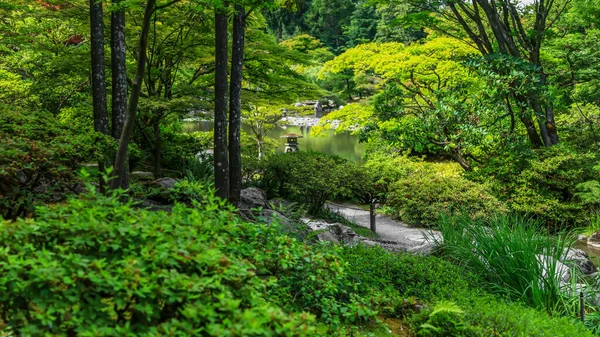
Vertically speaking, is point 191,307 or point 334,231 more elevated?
point 191,307

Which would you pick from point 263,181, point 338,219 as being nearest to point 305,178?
point 338,219

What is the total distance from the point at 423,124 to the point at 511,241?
253 inches

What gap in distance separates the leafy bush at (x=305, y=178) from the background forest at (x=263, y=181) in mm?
57

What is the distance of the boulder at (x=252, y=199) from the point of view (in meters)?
8.69

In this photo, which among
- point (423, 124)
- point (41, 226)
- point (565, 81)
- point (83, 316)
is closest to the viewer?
point (83, 316)

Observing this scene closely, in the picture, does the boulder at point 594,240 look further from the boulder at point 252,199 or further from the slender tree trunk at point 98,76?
the slender tree trunk at point 98,76

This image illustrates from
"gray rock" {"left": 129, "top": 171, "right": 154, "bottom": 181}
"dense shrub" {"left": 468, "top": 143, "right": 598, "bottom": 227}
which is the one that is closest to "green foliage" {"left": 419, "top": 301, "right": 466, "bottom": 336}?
"gray rock" {"left": 129, "top": 171, "right": 154, "bottom": 181}

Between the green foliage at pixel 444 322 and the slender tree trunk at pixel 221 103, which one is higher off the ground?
the slender tree trunk at pixel 221 103

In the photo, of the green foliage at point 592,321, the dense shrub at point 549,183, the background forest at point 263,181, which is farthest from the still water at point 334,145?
the green foliage at point 592,321

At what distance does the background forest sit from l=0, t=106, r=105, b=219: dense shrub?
2cm

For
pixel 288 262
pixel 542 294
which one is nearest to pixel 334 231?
pixel 542 294

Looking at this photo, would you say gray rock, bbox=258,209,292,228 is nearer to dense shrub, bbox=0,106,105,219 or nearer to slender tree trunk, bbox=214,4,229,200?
slender tree trunk, bbox=214,4,229,200

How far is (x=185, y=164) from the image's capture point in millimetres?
11312

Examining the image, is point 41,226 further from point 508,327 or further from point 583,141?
point 583,141
